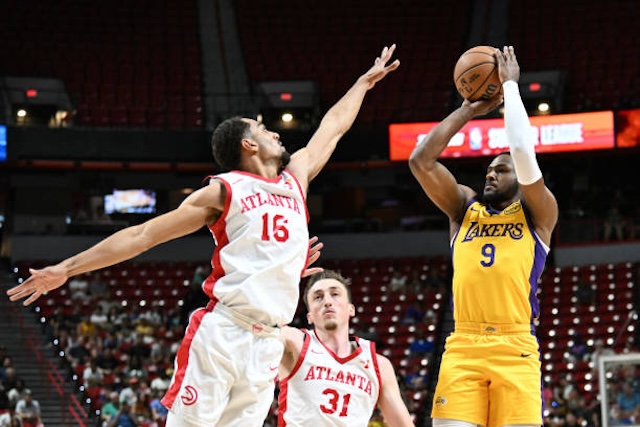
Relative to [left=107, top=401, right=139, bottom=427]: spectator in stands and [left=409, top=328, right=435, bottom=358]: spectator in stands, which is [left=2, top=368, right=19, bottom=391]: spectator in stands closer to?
[left=107, top=401, right=139, bottom=427]: spectator in stands

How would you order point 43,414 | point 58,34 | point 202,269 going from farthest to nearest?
point 58,34, point 202,269, point 43,414

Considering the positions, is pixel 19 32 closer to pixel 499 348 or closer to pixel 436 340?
pixel 436 340

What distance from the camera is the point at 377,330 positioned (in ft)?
63.8

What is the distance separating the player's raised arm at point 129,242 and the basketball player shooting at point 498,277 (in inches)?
61.2

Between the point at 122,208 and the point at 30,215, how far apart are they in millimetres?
2058

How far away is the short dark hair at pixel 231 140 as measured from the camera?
488 centimetres

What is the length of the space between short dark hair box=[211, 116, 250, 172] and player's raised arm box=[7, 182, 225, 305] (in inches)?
8.4

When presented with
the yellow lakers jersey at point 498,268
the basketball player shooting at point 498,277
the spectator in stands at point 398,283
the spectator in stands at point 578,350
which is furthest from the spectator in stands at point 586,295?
the yellow lakers jersey at point 498,268

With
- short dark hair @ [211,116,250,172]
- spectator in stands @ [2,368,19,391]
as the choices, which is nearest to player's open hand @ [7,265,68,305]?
short dark hair @ [211,116,250,172]

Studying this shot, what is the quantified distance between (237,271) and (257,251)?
127 millimetres

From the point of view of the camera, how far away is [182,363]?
15.2 ft

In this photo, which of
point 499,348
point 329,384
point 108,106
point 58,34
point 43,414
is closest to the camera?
point 499,348

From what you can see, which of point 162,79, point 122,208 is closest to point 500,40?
point 162,79

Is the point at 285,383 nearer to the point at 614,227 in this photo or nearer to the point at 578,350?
the point at 578,350
